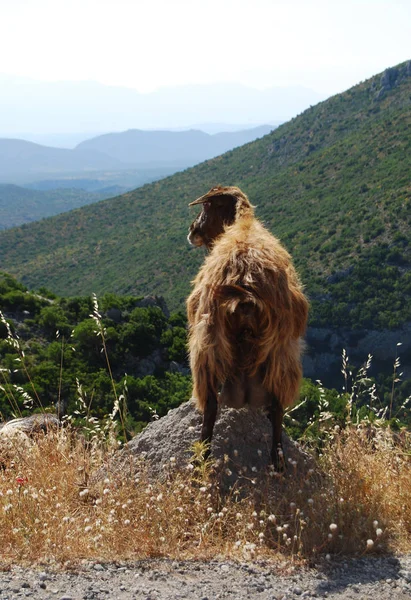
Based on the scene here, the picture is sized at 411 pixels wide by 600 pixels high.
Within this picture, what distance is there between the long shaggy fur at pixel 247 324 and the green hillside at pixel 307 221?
93.7ft

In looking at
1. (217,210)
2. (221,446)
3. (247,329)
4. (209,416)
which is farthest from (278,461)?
(217,210)

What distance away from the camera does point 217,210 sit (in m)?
5.74

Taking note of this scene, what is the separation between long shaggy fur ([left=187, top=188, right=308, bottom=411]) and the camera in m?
4.27

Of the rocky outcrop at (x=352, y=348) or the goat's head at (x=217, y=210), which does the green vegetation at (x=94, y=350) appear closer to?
the goat's head at (x=217, y=210)

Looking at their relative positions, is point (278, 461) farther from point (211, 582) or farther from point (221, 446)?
point (211, 582)

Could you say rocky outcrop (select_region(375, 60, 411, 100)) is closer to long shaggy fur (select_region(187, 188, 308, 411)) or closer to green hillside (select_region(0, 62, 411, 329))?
green hillside (select_region(0, 62, 411, 329))

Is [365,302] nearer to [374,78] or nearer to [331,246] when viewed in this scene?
[331,246]

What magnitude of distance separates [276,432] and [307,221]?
133ft

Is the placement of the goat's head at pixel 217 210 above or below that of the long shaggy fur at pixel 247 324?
above

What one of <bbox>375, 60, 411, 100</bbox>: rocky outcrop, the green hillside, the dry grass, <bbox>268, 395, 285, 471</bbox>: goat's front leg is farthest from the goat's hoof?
<bbox>375, 60, 411, 100</bbox>: rocky outcrop

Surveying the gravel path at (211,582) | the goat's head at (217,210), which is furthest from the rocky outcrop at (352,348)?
the gravel path at (211,582)

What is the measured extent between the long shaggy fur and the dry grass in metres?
0.68

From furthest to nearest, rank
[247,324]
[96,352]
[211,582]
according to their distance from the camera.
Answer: [96,352] → [247,324] → [211,582]

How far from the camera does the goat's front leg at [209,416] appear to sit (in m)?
4.55
